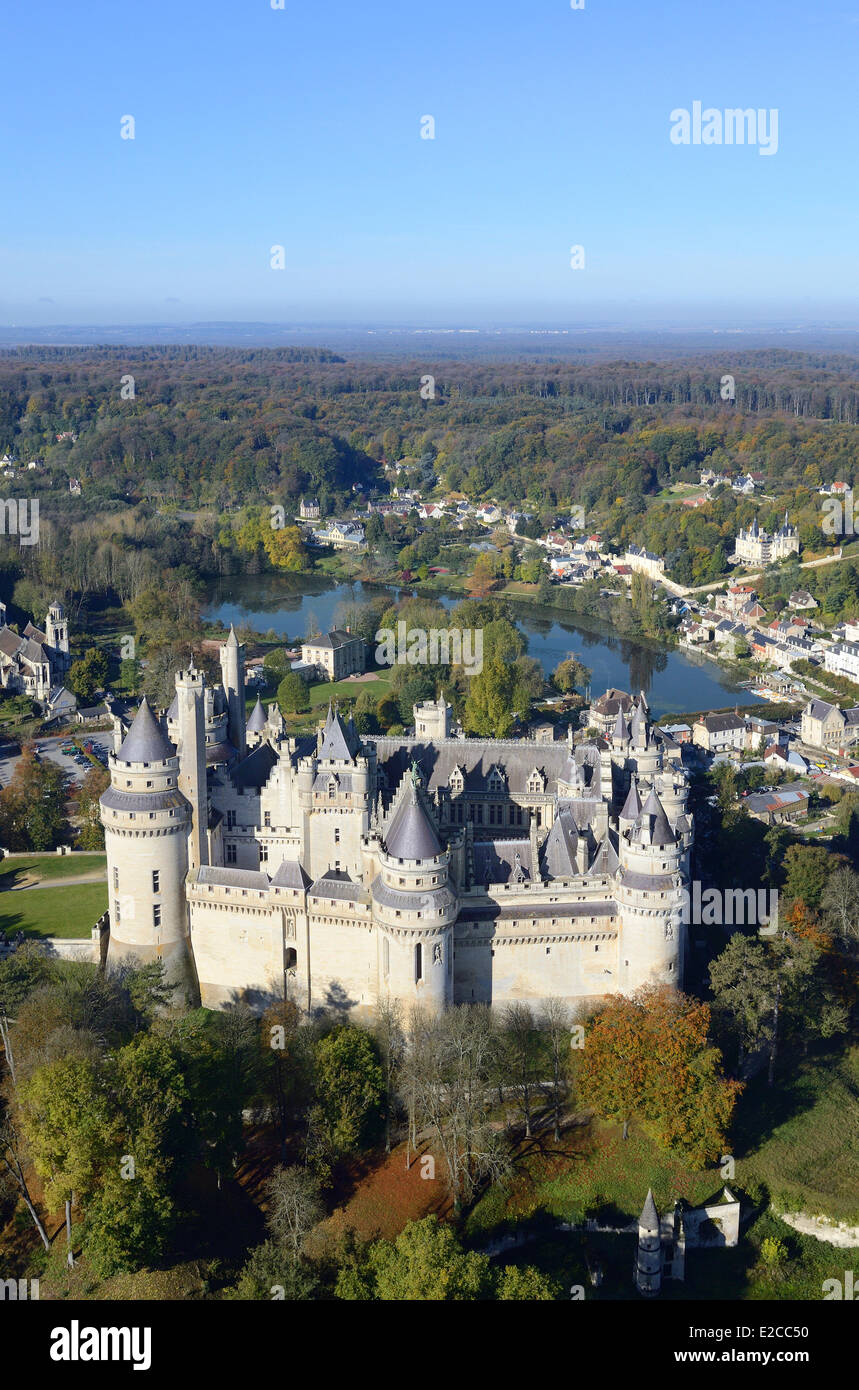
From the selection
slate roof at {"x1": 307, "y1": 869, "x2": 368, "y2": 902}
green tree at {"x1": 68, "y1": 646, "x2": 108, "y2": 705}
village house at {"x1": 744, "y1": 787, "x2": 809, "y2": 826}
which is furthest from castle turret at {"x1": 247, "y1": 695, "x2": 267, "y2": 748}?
green tree at {"x1": 68, "y1": 646, "x2": 108, "y2": 705}

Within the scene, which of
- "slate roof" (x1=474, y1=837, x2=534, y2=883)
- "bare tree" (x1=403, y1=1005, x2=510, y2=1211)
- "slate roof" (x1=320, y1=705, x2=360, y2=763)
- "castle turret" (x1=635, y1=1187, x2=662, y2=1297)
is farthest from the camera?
"slate roof" (x1=320, y1=705, x2=360, y2=763)

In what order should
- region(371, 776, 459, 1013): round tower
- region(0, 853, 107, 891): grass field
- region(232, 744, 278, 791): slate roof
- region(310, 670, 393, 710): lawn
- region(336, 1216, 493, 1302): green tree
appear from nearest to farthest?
region(336, 1216, 493, 1302): green tree < region(371, 776, 459, 1013): round tower < region(232, 744, 278, 791): slate roof < region(0, 853, 107, 891): grass field < region(310, 670, 393, 710): lawn

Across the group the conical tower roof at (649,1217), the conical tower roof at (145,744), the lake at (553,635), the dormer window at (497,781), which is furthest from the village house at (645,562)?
the conical tower roof at (649,1217)

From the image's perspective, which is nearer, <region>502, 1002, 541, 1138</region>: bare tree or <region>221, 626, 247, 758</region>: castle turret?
<region>502, 1002, 541, 1138</region>: bare tree

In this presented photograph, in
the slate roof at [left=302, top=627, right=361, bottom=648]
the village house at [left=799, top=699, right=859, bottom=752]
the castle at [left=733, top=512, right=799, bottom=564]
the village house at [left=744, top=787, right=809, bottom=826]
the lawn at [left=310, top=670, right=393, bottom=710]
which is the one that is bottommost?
the village house at [left=744, top=787, right=809, bottom=826]

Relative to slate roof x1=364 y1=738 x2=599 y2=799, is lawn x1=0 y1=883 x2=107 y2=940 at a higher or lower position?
lower

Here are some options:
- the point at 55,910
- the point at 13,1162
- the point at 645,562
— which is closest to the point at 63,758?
the point at 55,910

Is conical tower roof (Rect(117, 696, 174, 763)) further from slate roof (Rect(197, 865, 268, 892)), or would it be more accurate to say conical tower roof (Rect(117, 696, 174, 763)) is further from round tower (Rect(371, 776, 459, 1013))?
round tower (Rect(371, 776, 459, 1013))

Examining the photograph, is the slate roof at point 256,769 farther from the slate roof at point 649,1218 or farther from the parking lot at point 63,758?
the parking lot at point 63,758
